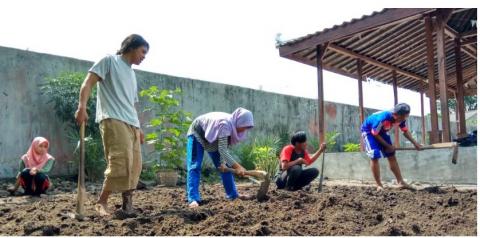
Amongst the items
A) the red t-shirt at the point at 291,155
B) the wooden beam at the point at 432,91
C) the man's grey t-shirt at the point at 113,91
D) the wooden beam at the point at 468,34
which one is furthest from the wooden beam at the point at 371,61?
the man's grey t-shirt at the point at 113,91

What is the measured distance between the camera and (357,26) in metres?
7.36

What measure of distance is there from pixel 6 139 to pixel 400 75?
9.52 m

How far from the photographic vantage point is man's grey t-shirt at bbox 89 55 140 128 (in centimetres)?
340

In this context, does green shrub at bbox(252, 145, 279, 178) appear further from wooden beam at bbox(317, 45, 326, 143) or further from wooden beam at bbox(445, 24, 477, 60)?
wooden beam at bbox(445, 24, 477, 60)

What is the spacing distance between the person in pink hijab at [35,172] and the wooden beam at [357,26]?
4573 mm

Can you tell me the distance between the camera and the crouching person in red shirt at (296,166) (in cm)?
543

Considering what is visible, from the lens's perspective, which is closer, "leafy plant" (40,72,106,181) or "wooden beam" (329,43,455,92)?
"leafy plant" (40,72,106,181)

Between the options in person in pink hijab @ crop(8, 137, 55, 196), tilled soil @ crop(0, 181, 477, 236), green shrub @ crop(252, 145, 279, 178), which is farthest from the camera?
green shrub @ crop(252, 145, 279, 178)

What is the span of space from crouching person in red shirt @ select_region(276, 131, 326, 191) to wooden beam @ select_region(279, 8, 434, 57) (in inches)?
103

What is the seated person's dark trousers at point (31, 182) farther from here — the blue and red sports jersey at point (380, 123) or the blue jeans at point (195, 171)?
the blue and red sports jersey at point (380, 123)

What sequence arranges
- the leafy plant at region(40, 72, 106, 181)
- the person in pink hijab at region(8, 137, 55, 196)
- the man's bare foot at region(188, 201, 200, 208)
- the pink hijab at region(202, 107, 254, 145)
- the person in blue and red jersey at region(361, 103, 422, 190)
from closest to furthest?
the man's bare foot at region(188, 201, 200, 208) < the pink hijab at region(202, 107, 254, 145) < the person in pink hijab at region(8, 137, 55, 196) < the person in blue and red jersey at region(361, 103, 422, 190) < the leafy plant at region(40, 72, 106, 181)

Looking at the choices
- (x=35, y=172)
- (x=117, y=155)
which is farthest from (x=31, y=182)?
(x=117, y=155)

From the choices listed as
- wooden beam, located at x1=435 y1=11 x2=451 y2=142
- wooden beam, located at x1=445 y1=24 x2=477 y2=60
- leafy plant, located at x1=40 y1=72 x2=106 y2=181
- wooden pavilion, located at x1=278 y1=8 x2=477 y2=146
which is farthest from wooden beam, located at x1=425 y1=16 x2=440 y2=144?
leafy plant, located at x1=40 y1=72 x2=106 y2=181

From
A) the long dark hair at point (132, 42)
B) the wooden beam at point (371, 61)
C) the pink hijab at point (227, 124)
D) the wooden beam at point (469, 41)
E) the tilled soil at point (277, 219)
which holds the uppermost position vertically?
the wooden beam at point (469, 41)
